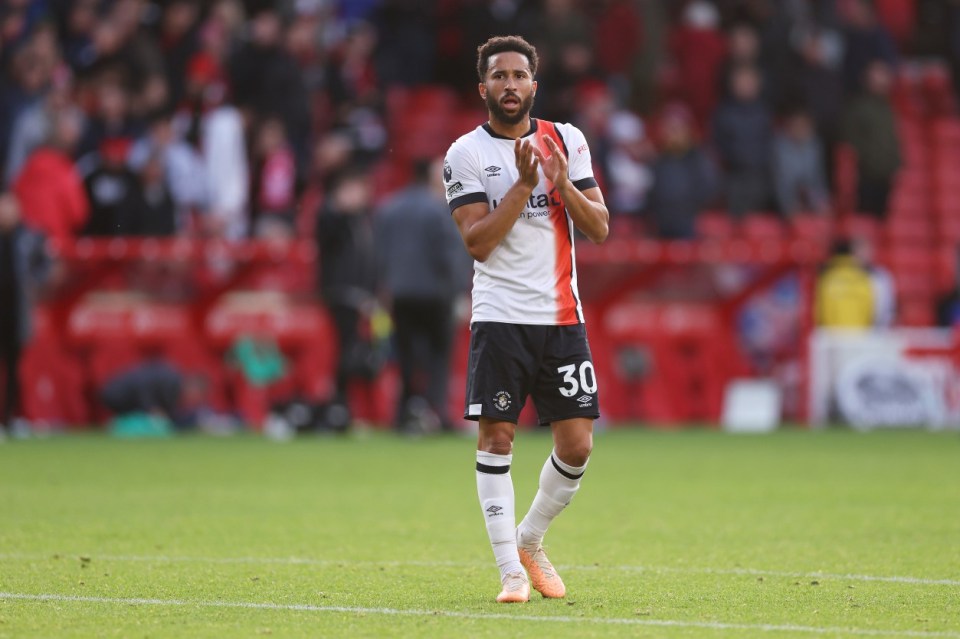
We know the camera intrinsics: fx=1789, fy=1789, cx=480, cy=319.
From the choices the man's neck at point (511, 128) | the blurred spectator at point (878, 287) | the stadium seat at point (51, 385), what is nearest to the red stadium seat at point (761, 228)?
the blurred spectator at point (878, 287)

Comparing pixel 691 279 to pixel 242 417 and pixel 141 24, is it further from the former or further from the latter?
pixel 141 24

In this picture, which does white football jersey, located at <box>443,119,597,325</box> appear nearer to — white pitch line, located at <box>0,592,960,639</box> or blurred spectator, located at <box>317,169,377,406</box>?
white pitch line, located at <box>0,592,960,639</box>

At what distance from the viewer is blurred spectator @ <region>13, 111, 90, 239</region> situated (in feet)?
61.6

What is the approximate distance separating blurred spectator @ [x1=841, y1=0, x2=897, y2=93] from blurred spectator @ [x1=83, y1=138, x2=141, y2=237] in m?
10.9

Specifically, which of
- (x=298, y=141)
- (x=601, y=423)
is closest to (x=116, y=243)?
(x=298, y=141)

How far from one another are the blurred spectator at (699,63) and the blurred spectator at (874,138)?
1921mm

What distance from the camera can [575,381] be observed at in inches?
303

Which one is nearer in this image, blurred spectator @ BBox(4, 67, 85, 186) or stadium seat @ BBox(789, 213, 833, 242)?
blurred spectator @ BBox(4, 67, 85, 186)

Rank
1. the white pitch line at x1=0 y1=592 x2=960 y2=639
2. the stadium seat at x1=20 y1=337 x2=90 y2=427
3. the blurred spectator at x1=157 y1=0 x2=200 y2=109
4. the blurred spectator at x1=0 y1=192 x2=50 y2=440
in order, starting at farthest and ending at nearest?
the blurred spectator at x1=157 y1=0 x2=200 y2=109 → the stadium seat at x1=20 y1=337 x2=90 y2=427 → the blurred spectator at x1=0 y1=192 x2=50 y2=440 → the white pitch line at x1=0 y1=592 x2=960 y2=639

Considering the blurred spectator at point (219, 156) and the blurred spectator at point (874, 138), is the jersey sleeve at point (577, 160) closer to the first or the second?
the blurred spectator at point (219, 156)

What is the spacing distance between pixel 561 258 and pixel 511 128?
23.7 inches

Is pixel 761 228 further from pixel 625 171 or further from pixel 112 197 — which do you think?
pixel 112 197

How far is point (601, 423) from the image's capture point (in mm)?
20016

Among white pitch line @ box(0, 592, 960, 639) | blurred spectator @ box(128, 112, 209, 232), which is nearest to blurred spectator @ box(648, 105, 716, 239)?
blurred spectator @ box(128, 112, 209, 232)
